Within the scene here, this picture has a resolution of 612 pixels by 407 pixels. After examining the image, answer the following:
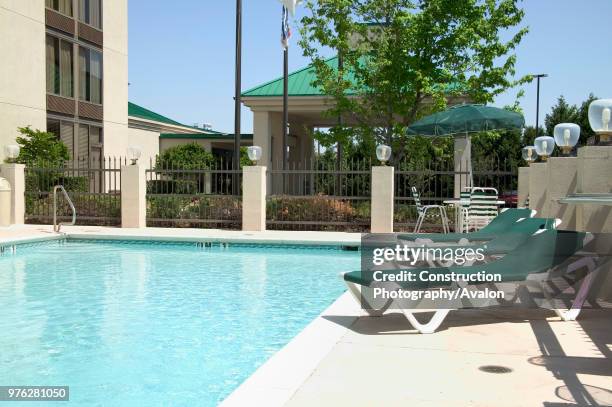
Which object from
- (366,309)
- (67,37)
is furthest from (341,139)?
(366,309)

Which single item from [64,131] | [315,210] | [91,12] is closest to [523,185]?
[315,210]

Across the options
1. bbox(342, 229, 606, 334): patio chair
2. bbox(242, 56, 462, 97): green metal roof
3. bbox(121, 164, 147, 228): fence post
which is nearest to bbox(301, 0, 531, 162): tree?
bbox(242, 56, 462, 97): green metal roof

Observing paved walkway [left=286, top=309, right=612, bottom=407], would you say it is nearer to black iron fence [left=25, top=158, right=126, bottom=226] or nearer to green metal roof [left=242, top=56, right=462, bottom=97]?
black iron fence [left=25, top=158, right=126, bottom=226]

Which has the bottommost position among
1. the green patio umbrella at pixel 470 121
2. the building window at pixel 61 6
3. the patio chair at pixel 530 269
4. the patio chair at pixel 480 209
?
the patio chair at pixel 530 269

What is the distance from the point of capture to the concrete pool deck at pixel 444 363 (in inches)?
150

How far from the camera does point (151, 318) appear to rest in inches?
279

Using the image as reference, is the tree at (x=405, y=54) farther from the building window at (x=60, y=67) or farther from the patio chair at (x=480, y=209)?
the building window at (x=60, y=67)

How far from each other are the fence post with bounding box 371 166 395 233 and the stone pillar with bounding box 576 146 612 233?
27.2ft

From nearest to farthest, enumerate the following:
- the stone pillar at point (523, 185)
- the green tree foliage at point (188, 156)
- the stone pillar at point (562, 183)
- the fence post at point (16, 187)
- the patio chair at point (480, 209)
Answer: the stone pillar at point (562, 183) → the patio chair at point (480, 209) → the stone pillar at point (523, 185) → the fence post at point (16, 187) → the green tree foliage at point (188, 156)

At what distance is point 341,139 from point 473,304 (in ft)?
45.7

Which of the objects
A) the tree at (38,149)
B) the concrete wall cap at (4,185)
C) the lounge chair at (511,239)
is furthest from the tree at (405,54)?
the lounge chair at (511,239)

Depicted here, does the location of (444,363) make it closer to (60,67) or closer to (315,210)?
(315,210)

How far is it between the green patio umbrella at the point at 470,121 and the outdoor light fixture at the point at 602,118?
4859 mm

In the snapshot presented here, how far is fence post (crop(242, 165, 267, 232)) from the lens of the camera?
15.9m
